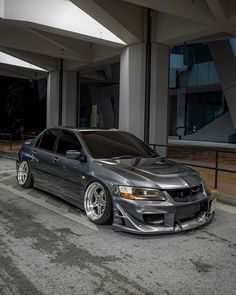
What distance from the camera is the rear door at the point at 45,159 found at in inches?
293

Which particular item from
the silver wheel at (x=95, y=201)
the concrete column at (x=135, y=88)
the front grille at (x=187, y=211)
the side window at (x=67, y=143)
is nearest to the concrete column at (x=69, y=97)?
the concrete column at (x=135, y=88)

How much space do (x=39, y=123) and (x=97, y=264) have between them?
28.4 m

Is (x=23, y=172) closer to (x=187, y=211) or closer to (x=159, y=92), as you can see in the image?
(x=187, y=211)

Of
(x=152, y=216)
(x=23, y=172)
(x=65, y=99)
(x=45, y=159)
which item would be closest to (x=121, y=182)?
(x=152, y=216)

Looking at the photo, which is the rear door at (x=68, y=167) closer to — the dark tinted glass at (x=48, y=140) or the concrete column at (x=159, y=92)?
the dark tinted glass at (x=48, y=140)

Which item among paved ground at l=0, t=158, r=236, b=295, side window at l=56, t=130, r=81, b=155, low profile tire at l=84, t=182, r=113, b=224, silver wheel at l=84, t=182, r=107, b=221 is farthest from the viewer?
side window at l=56, t=130, r=81, b=155

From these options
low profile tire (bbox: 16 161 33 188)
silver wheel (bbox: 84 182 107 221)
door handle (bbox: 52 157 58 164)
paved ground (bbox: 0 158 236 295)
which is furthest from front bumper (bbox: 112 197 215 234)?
low profile tire (bbox: 16 161 33 188)

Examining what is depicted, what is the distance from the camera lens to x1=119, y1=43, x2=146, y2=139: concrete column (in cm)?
1373

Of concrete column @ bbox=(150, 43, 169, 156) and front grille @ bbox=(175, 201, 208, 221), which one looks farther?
concrete column @ bbox=(150, 43, 169, 156)

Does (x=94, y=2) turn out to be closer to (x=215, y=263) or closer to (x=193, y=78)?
(x=215, y=263)

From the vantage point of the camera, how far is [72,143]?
7.12 metres

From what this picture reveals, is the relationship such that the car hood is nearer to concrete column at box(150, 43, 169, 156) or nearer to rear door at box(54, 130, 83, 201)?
rear door at box(54, 130, 83, 201)

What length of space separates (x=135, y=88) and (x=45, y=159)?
6874mm

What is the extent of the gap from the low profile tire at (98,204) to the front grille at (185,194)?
3.06ft
